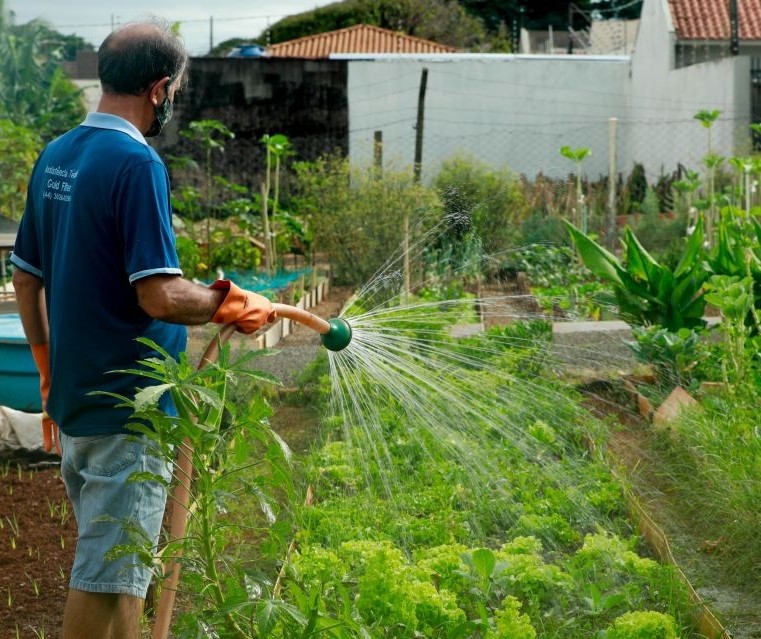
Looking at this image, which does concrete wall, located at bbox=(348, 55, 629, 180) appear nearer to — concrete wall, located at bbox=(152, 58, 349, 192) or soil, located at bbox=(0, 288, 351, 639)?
concrete wall, located at bbox=(152, 58, 349, 192)

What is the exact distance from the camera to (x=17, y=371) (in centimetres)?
582

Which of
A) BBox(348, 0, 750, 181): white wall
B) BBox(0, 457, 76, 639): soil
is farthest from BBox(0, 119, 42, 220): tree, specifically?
BBox(0, 457, 76, 639): soil

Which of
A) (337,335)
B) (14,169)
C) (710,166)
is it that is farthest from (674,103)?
(337,335)

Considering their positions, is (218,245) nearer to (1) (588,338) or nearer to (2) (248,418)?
(1) (588,338)

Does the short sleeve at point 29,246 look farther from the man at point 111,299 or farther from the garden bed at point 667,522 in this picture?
the garden bed at point 667,522

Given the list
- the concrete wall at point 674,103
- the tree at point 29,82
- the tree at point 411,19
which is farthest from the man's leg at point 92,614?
the tree at point 411,19

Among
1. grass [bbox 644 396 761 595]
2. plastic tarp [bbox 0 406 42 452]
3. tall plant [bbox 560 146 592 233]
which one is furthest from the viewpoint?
tall plant [bbox 560 146 592 233]

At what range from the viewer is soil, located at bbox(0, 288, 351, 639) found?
3795 millimetres

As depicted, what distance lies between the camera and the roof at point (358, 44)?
3203cm

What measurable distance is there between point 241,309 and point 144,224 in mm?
380

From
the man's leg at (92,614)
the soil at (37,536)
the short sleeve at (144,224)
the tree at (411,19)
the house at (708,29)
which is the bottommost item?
the soil at (37,536)

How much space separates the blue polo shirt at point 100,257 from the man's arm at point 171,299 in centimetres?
3

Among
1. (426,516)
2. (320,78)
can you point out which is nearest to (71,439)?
(426,516)

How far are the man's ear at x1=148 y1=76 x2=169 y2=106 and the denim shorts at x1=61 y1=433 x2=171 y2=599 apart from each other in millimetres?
887
